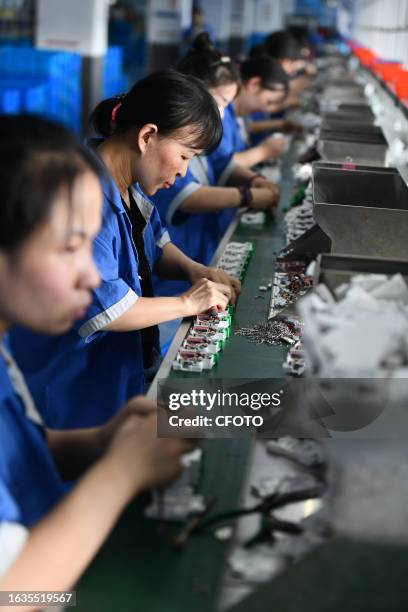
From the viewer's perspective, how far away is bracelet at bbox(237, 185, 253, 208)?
414 centimetres

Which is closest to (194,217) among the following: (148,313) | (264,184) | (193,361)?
(264,184)

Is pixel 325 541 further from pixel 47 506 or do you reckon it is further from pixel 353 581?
pixel 47 506

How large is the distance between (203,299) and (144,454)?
1215mm

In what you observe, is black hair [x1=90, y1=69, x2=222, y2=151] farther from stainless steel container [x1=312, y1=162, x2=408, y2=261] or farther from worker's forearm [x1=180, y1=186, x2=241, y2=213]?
worker's forearm [x1=180, y1=186, x2=241, y2=213]

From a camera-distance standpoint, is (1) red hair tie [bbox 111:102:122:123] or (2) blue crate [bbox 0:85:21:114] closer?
(1) red hair tie [bbox 111:102:122:123]

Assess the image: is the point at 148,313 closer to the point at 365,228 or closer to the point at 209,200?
the point at 365,228

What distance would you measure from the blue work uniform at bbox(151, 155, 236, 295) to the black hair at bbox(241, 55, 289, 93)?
806 mm

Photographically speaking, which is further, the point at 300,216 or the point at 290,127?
the point at 290,127

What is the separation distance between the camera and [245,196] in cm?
415

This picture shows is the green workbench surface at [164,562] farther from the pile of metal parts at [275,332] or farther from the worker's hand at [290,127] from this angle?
the worker's hand at [290,127]

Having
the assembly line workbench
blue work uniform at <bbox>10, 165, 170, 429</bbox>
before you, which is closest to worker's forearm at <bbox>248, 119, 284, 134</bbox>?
blue work uniform at <bbox>10, 165, 170, 429</bbox>

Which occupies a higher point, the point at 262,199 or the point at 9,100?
the point at 9,100

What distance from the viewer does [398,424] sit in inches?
56.2

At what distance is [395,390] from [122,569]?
550 mm
